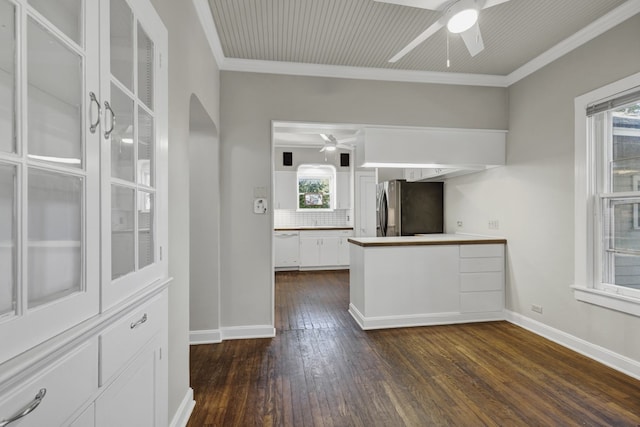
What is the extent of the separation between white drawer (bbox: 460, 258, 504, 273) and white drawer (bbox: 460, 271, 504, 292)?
46mm

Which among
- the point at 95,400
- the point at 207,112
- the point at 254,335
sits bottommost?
the point at 254,335

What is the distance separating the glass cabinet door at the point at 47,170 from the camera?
667 mm

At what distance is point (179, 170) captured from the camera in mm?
1840

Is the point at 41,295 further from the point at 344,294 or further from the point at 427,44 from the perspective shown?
the point at 344,294

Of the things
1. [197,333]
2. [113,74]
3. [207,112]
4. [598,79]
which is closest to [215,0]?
[207,112]

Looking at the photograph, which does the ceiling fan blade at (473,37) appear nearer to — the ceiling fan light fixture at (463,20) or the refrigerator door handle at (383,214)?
the ceiling fan light fixture at (463,20)

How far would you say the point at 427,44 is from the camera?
2.86 meters

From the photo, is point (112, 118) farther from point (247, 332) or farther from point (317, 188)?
point (317, 188)

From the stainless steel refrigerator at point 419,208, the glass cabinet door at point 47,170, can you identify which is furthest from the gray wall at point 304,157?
the glass cabinet door at point 47,170

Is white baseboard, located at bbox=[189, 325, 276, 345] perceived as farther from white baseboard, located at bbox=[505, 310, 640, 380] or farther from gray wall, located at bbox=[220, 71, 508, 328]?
white baseboard, located at bbox=[505, 310, 640, 380]

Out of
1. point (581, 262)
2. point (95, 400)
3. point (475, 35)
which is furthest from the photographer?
point (581, 262)

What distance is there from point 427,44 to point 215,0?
1.82 metres

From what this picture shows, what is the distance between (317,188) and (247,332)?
4467 mm

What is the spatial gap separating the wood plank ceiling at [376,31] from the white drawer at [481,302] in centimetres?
247
